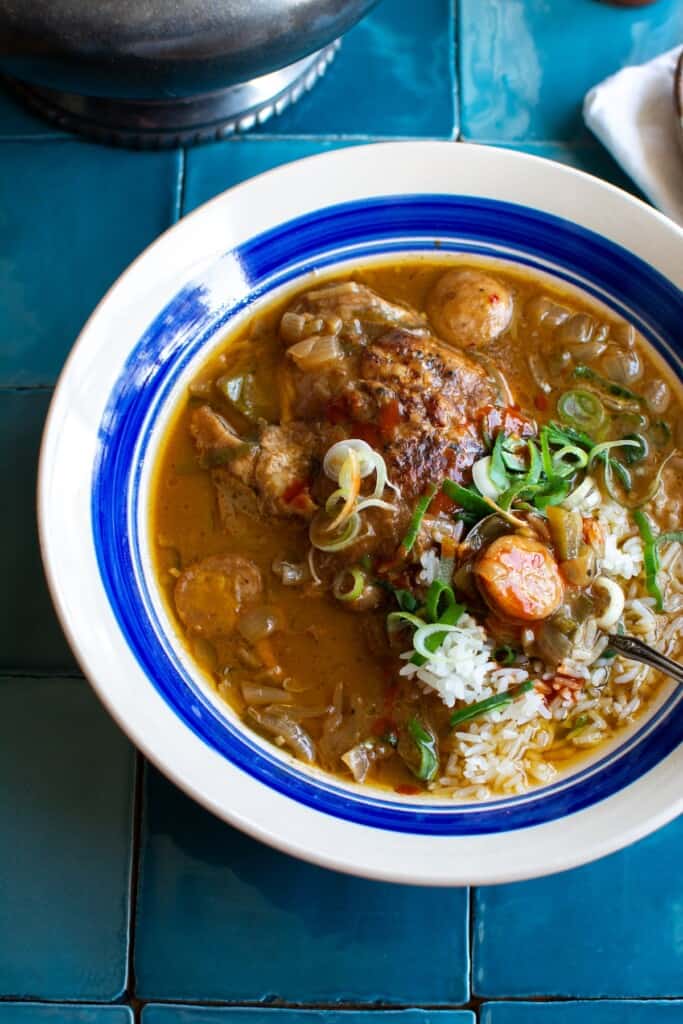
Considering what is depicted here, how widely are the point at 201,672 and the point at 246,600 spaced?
0.79 ft

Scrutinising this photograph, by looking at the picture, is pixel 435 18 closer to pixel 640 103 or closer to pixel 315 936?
pixel 640 103

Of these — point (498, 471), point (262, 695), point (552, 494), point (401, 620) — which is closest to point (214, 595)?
point (262, 695)

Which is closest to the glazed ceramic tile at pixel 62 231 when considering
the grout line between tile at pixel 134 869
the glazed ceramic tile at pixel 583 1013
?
the grout line between tile at pixel 134 869

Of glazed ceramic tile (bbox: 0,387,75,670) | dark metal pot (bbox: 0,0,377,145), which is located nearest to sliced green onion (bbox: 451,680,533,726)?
glazed ceramic tile (bbox: 0,387,75,670)

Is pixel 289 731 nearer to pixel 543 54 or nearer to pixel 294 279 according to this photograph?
pixel 294 279

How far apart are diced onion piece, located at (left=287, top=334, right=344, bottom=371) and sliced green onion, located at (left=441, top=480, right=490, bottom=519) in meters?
0.52

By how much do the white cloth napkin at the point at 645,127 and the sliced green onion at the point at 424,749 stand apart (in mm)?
1865

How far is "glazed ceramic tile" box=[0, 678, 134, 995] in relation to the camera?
9.52 ft

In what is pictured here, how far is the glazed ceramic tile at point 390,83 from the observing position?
3.50 m

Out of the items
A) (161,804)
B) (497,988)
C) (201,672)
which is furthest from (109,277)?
(497,988)

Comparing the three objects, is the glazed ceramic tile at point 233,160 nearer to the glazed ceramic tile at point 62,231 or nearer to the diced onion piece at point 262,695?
the glazed ceramic tile at point 62,231

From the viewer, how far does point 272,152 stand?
3449 mm

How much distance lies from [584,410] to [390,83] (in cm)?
140

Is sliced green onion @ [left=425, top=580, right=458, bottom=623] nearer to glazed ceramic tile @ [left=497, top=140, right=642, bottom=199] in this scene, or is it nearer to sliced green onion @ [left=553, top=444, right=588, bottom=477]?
sliced green onion @ [left=553, top=444, right=588, bottom=477]
